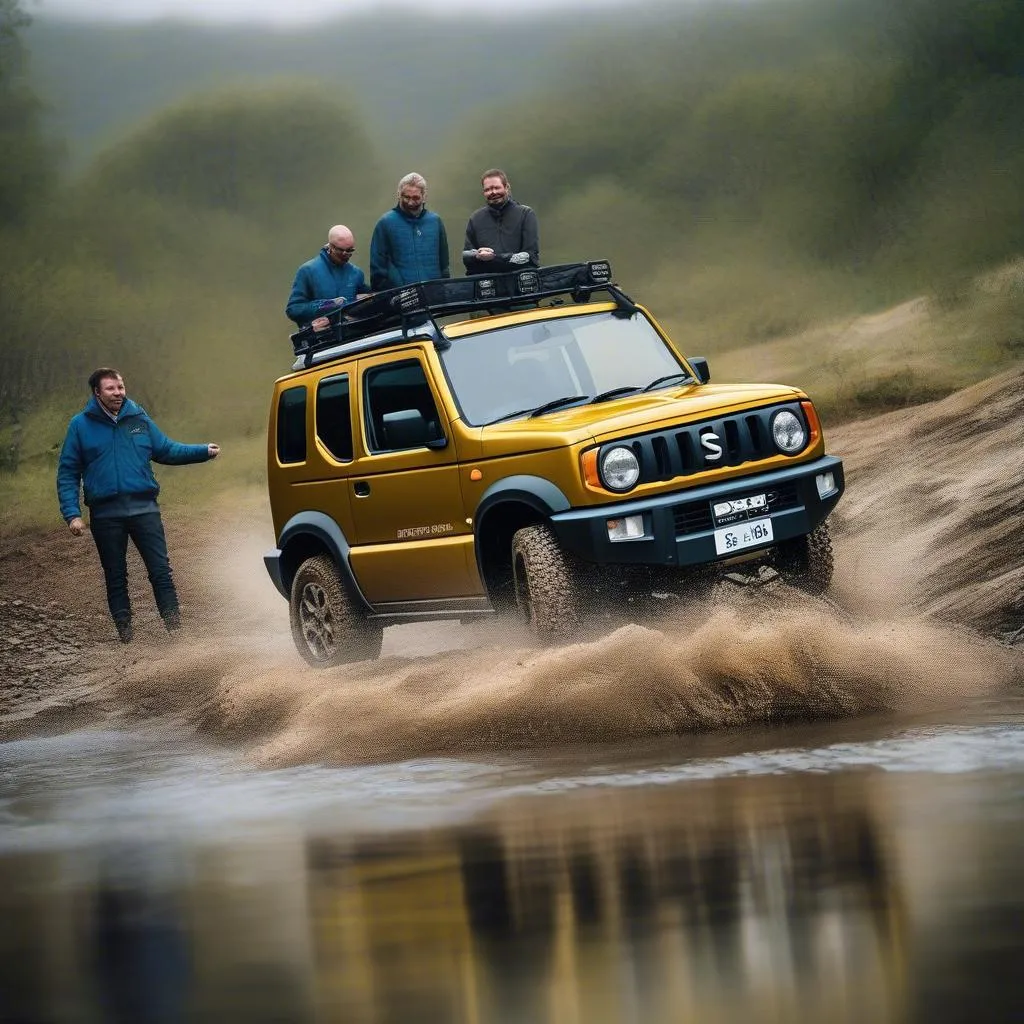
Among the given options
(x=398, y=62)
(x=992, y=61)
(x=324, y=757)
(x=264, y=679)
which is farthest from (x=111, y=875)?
(x=398, y=62)

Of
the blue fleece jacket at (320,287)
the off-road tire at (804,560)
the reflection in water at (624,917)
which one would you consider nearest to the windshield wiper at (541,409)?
the off-road tire at (804,560)

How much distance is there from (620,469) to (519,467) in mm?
592

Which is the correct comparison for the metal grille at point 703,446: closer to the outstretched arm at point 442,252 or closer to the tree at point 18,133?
the outstretched arm at point 442,252

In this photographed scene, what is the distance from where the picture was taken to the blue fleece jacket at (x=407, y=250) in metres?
11.8

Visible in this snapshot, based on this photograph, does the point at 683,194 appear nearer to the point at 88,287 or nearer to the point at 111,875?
the point at 88,287

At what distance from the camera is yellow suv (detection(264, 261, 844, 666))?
29.1ft

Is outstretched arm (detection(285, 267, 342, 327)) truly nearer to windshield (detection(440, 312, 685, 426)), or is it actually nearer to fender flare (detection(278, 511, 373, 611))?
fender flare (detection(278, 511, 373, 611))

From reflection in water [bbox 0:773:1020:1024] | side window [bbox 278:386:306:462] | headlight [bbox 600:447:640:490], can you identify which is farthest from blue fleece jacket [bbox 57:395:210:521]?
reflection in water [bbox 0:773:1020:1024]

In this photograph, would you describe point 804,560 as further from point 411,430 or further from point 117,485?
point 117,485

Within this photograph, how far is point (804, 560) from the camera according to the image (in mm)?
9531

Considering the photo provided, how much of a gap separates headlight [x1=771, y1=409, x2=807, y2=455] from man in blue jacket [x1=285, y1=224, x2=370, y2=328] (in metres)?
3.24

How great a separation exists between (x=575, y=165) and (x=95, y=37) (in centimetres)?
1637

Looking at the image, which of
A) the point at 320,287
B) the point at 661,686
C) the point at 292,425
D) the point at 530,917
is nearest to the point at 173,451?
the point at 320,287

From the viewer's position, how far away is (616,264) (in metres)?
40.6
